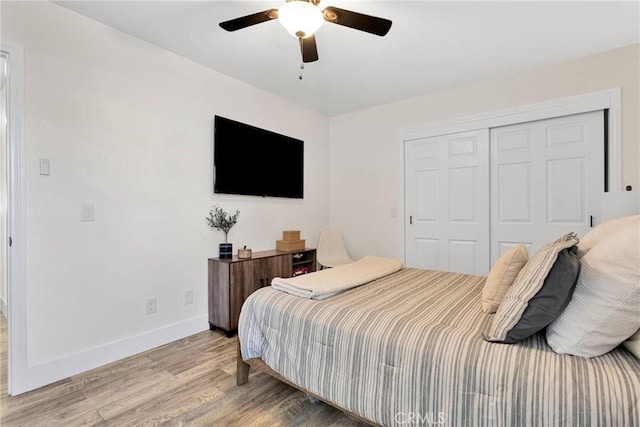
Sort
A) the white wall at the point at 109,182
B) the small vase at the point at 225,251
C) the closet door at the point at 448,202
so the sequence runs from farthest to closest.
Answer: the closet door at the point at 448,202, the small vase at the point at 225,251, the white wall at the point at 109,182

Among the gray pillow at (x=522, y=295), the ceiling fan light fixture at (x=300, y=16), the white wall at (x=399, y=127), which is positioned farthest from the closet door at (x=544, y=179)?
the ceiling fan light fixture at (x=300, y=16)

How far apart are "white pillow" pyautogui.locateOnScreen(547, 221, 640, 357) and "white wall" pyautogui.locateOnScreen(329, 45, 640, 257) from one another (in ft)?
7.03

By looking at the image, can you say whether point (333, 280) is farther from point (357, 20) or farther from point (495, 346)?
point (357, 20)

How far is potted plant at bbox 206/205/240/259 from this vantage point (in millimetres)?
2770

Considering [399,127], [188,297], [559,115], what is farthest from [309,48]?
[559,115]

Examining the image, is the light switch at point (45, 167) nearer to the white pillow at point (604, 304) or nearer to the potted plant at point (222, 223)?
the potted plant at point (222, 223)

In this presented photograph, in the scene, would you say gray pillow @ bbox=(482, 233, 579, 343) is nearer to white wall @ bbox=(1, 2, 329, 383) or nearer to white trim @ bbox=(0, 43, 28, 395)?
white wall @ bbox=(1, 2, 329, 383)

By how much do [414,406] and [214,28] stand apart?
2645 millimetres

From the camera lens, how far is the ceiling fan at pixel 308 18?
5.05 feet

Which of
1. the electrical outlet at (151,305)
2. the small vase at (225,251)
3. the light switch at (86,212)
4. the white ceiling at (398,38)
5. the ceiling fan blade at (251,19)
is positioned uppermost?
the white ceiling at (398,38)

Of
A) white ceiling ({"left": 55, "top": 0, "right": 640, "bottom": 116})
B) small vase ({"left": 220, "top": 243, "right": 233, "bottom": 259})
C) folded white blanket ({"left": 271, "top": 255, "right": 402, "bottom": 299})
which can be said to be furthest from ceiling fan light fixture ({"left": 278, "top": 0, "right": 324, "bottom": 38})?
small vase ({"left": 220, "top": 243, "right": 233, "bottom": 259})

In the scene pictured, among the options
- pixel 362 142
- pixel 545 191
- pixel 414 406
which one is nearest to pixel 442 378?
pixel 414 406

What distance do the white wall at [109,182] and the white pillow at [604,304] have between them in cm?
259

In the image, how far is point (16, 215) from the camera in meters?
1.79
